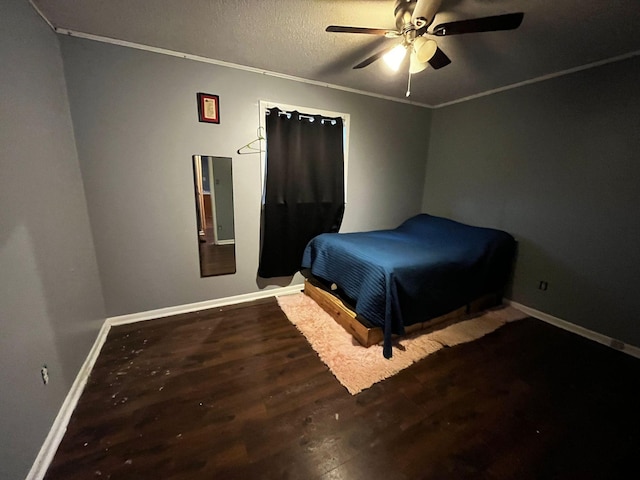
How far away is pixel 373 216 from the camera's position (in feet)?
11.3

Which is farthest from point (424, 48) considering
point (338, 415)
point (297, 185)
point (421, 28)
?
point (338, 415)

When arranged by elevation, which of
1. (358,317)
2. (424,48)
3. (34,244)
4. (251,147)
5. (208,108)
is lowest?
(358,317)

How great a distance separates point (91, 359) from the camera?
181 centimetres

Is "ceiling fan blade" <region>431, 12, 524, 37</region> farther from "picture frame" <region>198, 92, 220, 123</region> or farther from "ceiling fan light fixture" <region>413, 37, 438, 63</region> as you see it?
"picture frame" <region>198, 92, 220, 123</region>

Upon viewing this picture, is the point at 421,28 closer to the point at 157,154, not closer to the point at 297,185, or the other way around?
the point at 297,185

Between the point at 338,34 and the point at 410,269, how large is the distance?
1797 mm

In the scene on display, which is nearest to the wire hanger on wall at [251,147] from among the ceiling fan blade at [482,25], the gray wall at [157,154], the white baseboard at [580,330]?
the gray wall at [157,154]

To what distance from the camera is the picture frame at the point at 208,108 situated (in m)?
2.25

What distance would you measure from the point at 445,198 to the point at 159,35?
3.45 meters

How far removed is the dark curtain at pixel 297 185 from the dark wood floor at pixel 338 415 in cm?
99

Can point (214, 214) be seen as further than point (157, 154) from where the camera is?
Yes

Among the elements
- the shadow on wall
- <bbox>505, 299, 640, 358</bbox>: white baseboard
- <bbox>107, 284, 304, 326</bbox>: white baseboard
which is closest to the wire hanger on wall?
<bbox>107, 284, 304, 326</bbox>: white baseboard

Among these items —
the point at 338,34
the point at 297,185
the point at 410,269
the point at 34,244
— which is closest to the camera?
the point at 34,244

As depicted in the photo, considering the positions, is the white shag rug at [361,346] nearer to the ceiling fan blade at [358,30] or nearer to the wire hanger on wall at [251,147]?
the wire hanger on wall at [251,147]
